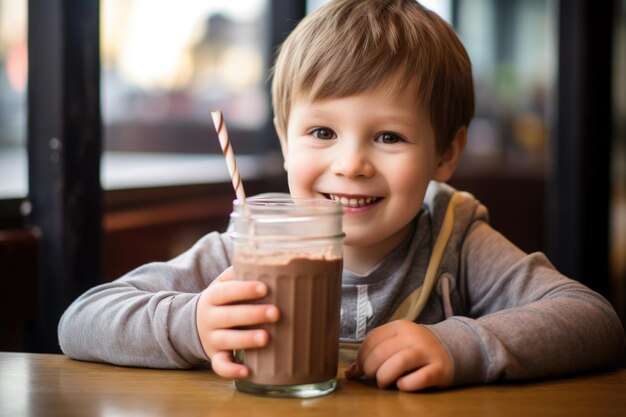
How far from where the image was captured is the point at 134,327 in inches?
46.3

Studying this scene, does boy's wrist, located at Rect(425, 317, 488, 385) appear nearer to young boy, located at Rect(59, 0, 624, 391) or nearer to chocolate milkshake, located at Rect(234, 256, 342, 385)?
young boy, located at Rect(59, 0, 624, 391)

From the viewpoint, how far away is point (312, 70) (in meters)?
1.38

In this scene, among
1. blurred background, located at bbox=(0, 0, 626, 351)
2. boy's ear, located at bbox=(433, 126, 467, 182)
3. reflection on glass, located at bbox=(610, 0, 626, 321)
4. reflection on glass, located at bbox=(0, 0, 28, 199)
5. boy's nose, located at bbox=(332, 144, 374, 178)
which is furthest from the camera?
reflection on glass, located at bbox=(610, 0, 626, 321)

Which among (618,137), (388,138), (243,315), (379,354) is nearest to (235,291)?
(243,315)

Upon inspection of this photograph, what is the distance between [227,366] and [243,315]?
0.07 meters

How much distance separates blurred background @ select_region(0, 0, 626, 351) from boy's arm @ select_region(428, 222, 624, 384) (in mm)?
1021

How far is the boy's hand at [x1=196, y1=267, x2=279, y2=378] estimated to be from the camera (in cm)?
99

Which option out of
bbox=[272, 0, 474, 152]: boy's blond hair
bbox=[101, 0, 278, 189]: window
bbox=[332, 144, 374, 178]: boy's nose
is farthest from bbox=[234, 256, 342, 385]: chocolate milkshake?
bbox=[101, 0, 278, 189]: window

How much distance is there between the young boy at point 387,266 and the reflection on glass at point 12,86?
0.93m

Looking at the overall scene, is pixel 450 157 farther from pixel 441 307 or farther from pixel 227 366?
pixel 227 366

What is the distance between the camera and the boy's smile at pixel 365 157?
1.34 m

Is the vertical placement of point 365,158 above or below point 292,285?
above

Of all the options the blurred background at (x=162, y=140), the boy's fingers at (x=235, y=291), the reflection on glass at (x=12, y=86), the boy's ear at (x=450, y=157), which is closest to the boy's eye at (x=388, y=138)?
the boy's ear at (x=450, y=157)

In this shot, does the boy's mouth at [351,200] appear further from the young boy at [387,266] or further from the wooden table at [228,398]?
the wooden table at [228,398]
